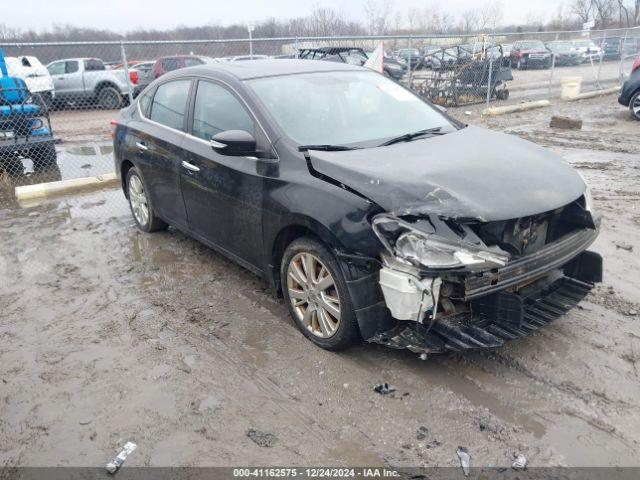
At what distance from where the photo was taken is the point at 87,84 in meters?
17.8

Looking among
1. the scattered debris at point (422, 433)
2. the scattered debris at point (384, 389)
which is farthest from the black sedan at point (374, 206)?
the scattered debris at point (422, 433)

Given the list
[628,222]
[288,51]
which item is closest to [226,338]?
[628,222]

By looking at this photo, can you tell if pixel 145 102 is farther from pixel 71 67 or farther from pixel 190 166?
pixel 71 67

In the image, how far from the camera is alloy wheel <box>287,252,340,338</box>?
3.31 metres

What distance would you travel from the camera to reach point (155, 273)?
4.84 m

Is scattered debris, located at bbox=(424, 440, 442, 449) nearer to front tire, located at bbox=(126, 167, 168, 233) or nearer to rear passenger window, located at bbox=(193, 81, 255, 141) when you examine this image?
rear passenger window, located at bbox=(193, 81, 255, 141)

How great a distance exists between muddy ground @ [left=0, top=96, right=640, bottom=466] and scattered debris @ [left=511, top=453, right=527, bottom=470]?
5cm

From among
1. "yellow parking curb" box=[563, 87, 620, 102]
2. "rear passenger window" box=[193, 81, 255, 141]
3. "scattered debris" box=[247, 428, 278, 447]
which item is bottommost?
"scattered debris" box=[247, 428, 278, 447]

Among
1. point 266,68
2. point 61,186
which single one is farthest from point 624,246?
point 61,186

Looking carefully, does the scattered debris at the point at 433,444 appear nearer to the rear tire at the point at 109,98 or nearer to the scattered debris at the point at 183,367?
the scattered debris at the point at 183,367

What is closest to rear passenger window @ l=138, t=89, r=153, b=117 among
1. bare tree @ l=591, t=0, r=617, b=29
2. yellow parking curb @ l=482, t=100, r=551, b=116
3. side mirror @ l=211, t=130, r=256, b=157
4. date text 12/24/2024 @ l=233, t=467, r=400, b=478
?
side mirror @ l=211, t=130, r=256, b=157

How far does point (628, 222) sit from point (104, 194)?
6.94m

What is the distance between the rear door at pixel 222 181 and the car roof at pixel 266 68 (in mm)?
154

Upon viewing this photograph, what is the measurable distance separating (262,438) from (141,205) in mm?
3728
